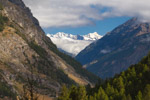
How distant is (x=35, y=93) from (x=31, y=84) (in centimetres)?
86

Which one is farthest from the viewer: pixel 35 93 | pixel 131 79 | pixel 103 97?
pixel 131 79

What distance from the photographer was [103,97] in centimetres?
12675

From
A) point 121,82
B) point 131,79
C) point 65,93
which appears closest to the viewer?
point 65,93

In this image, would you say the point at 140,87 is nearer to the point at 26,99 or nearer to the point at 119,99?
the point at 119,99

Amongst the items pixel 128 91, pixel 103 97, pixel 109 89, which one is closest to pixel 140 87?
pixel 128 91

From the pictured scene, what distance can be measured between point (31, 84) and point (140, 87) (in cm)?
13558

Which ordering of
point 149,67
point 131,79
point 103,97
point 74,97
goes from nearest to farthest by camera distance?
point 74,97 → point 103,97 → point 131,79 → point 149,67

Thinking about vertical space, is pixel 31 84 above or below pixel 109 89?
below

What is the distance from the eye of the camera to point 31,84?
2162cm

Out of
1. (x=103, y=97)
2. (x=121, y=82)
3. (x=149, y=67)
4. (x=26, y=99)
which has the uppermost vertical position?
(x=149, y=67)

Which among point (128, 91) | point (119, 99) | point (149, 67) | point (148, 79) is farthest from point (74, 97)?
point (149, 67)

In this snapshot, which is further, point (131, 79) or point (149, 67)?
point (149, 67)

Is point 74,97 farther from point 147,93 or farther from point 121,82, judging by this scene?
point 121,82

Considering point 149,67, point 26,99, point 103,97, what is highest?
point 149,67
